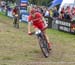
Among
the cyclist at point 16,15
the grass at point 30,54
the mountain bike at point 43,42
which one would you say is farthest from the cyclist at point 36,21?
the cyclist at point 16,15

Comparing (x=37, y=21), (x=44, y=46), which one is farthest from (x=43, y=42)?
(x=37, y=21)

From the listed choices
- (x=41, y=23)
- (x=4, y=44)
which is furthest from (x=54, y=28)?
(x=41, y=23)

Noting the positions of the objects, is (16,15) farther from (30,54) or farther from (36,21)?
(36,21)

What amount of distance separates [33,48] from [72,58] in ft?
9.14

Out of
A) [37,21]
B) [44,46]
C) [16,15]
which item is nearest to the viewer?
[44,46]

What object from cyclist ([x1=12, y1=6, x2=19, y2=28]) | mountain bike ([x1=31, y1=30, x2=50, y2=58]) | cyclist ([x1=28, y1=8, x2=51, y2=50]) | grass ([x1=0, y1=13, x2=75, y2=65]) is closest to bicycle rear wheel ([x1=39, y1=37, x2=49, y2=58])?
mountain bike ([x1=31, y1=30, x2=50, y2=58])

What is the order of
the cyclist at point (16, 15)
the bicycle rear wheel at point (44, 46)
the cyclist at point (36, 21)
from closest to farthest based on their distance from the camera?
the bicycle rear wheel at point (44, 46) → the cyclist at point (36, 21) → the cyclist at point (16, 15)

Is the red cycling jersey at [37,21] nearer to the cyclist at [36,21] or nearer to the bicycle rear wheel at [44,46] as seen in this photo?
the cyclist at [36,21]

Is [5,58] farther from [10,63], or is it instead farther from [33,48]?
[33,48]

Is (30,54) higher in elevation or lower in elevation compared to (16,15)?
higher

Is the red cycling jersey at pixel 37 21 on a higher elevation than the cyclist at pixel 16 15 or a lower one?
higher

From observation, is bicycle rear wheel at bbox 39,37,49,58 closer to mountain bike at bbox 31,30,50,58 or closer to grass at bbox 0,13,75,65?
mountain bike at bbox 31,30,50,58

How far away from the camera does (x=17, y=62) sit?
35.6 ft

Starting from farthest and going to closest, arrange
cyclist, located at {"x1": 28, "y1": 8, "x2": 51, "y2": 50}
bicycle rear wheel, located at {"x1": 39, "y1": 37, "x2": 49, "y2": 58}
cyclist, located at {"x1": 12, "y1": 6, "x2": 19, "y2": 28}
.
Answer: cyclist, located at {"x1": 12, "y1": 6, "x2": 19, "y2": 28}, cyclist, located at {"x1": 28, "y1": 8, "x2": 51, "y2": 50}, bicycle rear wheel, located at {"x1": 39, "y1": 37, "x2": 49, "y2": 58}
